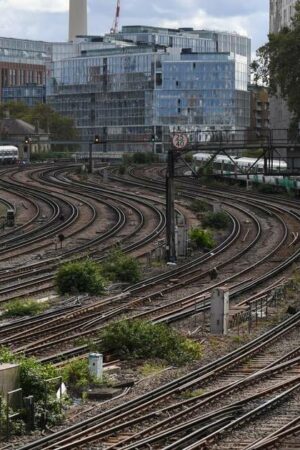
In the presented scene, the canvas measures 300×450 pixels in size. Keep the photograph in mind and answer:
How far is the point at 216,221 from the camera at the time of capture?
5684 cm

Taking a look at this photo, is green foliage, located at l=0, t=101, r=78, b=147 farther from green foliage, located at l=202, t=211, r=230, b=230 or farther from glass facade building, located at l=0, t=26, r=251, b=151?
green foliage, located at l=202, t=211, r=230, b=230

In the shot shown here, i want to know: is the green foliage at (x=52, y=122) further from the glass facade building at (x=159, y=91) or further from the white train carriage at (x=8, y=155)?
the white train carriage at (x=8, y=155)

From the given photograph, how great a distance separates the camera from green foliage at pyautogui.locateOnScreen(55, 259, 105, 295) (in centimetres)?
3534

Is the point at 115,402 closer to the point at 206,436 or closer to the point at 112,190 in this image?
the point at 206,436

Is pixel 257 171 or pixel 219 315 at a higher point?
pixel 257 171

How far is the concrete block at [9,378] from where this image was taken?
19891mm

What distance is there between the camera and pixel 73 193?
77.2 m

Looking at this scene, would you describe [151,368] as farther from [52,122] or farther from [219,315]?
[52,122]

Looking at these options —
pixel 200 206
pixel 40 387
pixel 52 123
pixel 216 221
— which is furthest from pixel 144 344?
pixel 52 123

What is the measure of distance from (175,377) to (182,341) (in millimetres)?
2822

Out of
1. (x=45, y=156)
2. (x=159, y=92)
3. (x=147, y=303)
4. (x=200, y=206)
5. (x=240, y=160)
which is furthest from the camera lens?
(x=159, y=92)

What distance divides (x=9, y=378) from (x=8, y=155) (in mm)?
98913

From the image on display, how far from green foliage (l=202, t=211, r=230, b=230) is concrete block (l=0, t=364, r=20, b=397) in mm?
36557

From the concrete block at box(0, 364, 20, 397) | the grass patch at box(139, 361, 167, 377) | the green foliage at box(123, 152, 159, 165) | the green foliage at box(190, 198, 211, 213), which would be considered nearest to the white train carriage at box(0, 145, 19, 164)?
the green foliage at box(123, 152, 159, 165)
